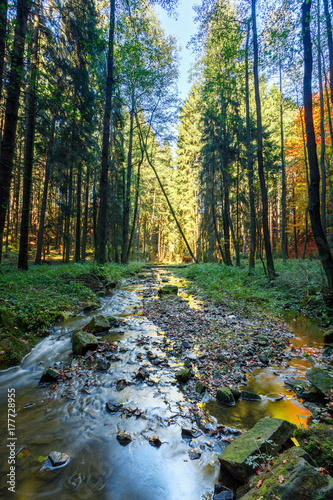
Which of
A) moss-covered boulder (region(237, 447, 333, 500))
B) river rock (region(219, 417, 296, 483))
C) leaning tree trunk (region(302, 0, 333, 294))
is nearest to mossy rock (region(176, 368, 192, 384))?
river rock (region(219, 417, 296, 483))

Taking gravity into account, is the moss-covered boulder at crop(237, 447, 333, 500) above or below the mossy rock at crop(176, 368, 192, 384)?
above

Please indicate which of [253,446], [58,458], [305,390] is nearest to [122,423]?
[58,458]

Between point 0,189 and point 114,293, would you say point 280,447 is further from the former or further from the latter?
point 114,293

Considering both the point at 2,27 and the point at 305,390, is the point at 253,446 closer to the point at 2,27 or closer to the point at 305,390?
the point at 305,390

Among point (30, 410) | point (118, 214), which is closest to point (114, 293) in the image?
point (30, 410)

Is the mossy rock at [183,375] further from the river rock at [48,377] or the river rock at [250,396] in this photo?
the river rock at [48,377]

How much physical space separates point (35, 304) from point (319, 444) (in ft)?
22.0

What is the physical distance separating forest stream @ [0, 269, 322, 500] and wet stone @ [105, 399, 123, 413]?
15 mm

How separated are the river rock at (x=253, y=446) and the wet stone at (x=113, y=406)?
1.62 meters

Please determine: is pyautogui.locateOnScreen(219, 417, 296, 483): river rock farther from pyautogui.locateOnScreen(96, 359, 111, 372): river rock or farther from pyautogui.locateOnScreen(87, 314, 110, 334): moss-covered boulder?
pyautogui.locateOnScreen(87, 314, 110, 334): moss-covered boulder

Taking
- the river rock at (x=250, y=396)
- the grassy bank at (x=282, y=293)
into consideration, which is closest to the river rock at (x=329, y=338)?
the grassy bank at (x=282, y=293)

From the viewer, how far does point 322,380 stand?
3.37 meters

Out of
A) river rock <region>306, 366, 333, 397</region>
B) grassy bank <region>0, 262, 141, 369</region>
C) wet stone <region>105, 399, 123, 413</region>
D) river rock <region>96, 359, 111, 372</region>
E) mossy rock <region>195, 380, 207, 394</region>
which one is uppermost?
grassy bank <region>0, 262, 141, 369</region>

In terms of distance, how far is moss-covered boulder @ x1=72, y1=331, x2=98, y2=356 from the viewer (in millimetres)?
4746
